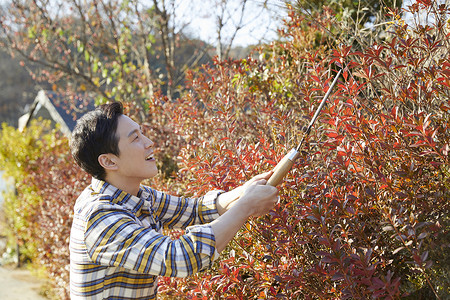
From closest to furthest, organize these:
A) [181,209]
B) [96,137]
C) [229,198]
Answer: [96,137] < [229,198] < [181,209]

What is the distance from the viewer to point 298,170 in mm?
2129

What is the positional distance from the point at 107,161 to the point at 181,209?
50 centimetres

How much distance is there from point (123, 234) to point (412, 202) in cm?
110

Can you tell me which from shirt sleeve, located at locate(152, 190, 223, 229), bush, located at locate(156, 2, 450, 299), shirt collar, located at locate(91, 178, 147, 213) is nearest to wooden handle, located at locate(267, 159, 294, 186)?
bush, located at locate(156, 2, 450, 299)

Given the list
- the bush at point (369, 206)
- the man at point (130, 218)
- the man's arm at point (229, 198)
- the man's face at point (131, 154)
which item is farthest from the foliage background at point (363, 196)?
the man's face at point (131, 154)

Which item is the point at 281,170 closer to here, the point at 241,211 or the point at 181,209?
the point at 241,211

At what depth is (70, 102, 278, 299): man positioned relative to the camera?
1.58 m

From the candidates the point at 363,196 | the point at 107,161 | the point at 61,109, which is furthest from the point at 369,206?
the point at 61,109

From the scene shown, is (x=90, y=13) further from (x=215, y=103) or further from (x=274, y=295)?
(x=274, y=295)

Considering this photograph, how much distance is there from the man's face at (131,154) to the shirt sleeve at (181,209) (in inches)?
11.6

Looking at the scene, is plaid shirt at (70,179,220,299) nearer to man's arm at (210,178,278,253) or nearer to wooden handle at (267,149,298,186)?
man's arm at (210,178,278,253)

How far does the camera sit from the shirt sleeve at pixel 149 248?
61.1 inches

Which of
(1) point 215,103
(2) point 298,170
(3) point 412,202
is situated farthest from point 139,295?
(1) point 215,103

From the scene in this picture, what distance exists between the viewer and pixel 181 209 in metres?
2.30
